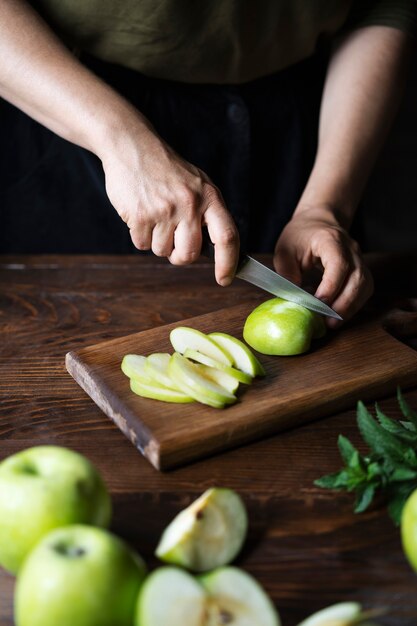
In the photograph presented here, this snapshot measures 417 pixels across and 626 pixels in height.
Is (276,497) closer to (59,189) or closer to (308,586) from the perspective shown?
(308,586)

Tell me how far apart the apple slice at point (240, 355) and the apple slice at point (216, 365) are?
0.02 meters

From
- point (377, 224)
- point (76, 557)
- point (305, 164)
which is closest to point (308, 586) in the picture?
point (76, 557)

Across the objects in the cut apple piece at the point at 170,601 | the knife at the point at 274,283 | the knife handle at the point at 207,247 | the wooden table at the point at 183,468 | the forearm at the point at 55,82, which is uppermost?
the forearm at the point at 55,82

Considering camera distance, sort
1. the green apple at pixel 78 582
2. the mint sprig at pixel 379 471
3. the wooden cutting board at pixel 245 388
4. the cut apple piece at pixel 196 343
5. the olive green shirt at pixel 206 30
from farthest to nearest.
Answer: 1. the olive green shirt at pixel 206 30
2. the cut apple piece at pixel 196 343
3. the wooden cutting board at pixel 245 388
4. the mint sprig at pixel 379 471
5. the green apple at pixel 78 582

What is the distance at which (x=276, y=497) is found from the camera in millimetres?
1337

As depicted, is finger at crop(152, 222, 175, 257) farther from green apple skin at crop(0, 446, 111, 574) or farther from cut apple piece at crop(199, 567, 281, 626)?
cut apple piece at crop(199, 567, 281, 626)

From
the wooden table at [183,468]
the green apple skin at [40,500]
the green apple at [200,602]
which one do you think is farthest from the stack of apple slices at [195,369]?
the green apple at [200,602]

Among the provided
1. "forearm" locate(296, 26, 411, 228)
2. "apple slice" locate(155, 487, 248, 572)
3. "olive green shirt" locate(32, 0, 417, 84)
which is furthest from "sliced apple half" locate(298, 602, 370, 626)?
"olive green shirt" locate(32, 0, 417, 84)

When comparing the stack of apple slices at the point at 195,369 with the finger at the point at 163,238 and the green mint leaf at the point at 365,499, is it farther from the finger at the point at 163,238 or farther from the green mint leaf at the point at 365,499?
the green mint leaf at the point at 365,499

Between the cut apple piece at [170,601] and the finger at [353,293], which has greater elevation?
the cut apple piece at [170,601]

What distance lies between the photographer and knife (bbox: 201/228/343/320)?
176 centimetres

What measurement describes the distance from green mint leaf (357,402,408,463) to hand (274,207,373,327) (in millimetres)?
546

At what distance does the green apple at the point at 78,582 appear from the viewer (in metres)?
0.93

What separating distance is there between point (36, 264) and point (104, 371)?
2.24 ft
